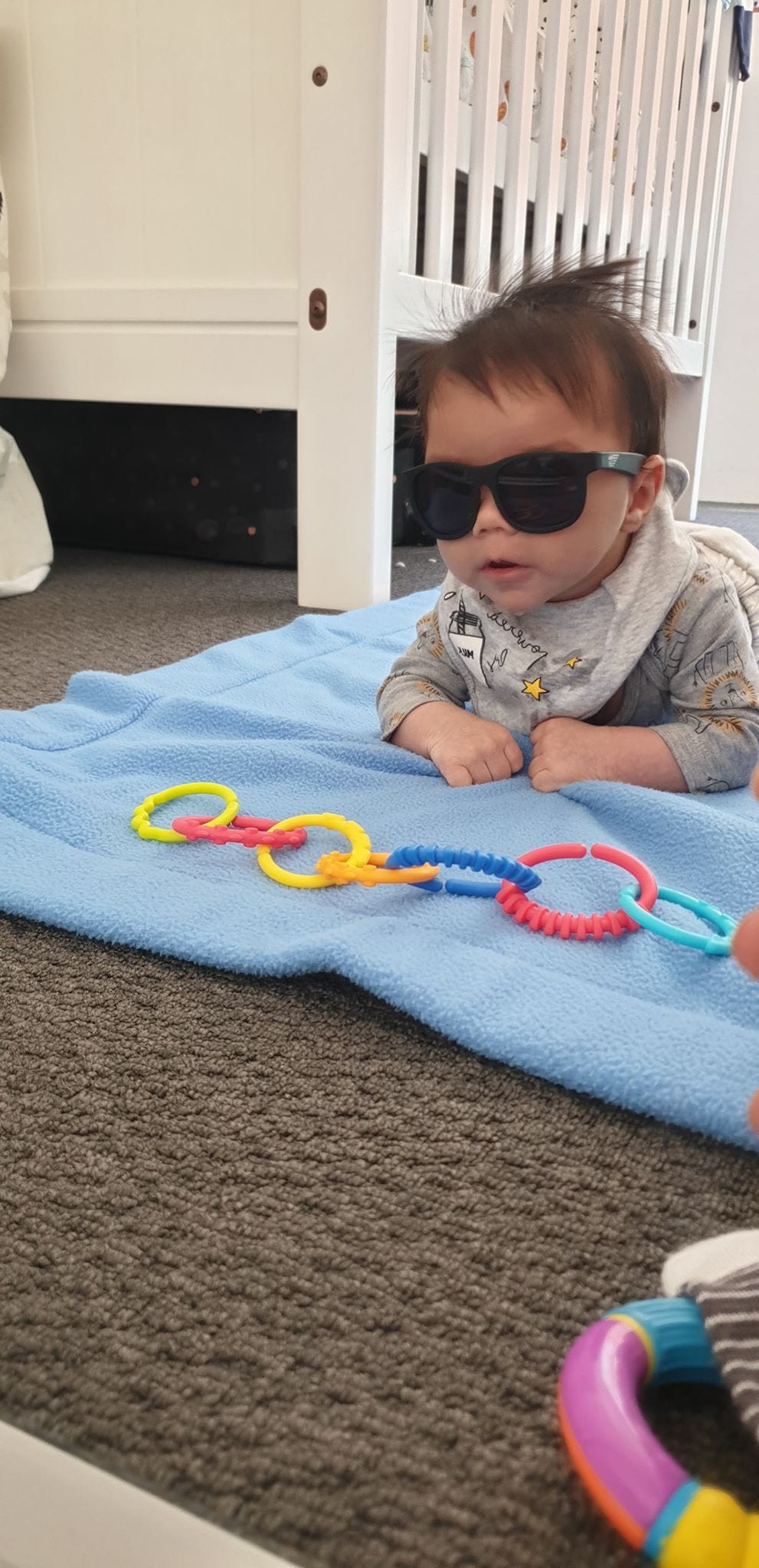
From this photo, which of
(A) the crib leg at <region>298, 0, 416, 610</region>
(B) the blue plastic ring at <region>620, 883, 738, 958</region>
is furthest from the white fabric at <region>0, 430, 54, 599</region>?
(B) the blue plastic ring at <region>620, 883, 738, 958</region>

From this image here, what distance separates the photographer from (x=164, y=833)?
750 mm

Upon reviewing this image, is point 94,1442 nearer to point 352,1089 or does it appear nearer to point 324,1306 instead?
point 324,1306

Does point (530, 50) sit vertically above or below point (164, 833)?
above

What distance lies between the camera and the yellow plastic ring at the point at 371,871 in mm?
667

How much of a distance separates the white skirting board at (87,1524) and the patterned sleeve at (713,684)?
664mm

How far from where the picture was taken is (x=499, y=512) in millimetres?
824

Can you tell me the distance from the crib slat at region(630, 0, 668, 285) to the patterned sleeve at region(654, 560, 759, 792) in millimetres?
1686

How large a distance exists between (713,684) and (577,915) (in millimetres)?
→ 327

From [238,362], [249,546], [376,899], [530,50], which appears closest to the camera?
[376,899]

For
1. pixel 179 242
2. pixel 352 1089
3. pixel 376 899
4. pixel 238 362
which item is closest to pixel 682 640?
pixel 376 899

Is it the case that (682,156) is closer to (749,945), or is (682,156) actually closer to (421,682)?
(421,682)

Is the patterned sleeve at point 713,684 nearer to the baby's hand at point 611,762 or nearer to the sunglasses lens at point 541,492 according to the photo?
the baby's hand at point 611,762

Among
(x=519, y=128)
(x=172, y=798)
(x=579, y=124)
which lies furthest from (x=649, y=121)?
(x=172, y=798)

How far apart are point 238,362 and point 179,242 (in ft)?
0.66
